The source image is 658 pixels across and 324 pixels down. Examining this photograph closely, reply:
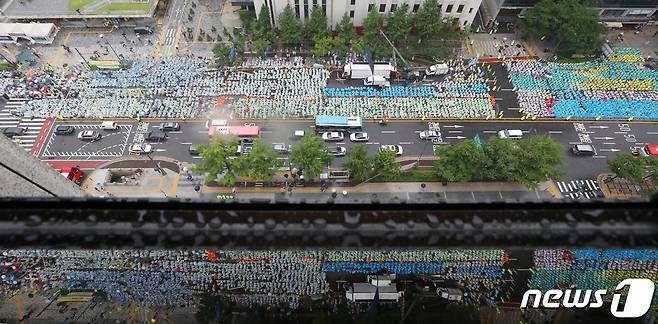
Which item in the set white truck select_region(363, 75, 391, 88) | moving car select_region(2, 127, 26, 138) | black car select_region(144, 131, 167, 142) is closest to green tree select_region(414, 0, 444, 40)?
white truck select_region(363, 75, 391, 88)

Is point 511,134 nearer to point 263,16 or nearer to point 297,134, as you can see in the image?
point 297,134

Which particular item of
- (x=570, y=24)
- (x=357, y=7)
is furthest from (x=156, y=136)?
(x=570, y=24)

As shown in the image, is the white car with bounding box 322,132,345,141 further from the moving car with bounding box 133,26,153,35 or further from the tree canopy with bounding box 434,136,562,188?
the moving car with bounding box 133,26,153,35

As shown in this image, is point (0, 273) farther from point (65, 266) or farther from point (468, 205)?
point (468, 205)

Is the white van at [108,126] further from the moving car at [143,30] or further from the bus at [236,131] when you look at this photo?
the moving car at [143,30]

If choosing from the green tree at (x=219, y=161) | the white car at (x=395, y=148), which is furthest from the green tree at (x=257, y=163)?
the white car at (x=395, y=148)

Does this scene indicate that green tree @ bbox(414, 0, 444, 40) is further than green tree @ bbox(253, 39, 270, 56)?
No


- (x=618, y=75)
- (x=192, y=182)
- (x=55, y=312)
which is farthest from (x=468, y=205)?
(x=618, y=75)
